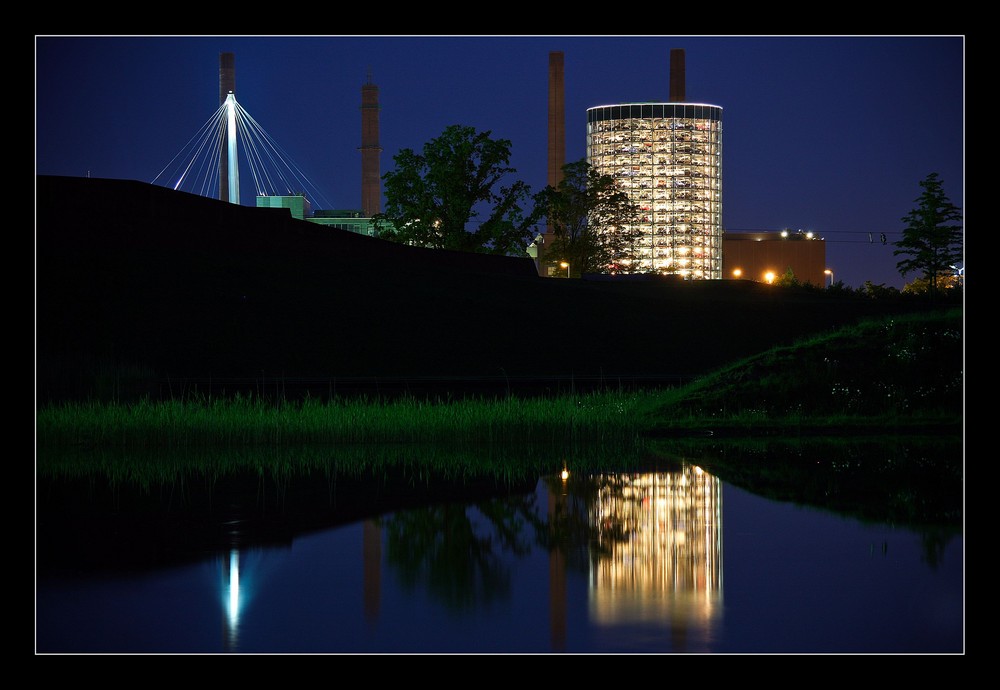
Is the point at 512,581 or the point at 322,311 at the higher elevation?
the point at 322,311

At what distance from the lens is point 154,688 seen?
6.12 m

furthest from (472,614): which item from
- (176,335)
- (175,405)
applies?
(176,335)

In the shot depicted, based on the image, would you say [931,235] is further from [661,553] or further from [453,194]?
[661,553]

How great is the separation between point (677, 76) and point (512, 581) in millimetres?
113680

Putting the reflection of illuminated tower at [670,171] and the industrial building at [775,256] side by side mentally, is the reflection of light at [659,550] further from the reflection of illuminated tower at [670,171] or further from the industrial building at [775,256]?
the reflection of illuminated tower at [670,171]

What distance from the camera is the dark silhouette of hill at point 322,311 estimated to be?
2909 centimetres

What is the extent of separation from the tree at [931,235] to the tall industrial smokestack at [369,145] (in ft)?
155

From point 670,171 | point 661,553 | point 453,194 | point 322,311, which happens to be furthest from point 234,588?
point 670,171

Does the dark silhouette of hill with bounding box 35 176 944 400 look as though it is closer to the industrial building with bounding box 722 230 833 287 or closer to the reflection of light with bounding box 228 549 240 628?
the reflection of light with bounding box 228 549 240 628

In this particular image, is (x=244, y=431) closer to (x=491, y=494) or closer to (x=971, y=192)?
(x=491, y=494)

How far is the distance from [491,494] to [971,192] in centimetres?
533

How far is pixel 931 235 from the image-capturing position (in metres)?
62.0

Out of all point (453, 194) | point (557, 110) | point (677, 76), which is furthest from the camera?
point (677, 76)

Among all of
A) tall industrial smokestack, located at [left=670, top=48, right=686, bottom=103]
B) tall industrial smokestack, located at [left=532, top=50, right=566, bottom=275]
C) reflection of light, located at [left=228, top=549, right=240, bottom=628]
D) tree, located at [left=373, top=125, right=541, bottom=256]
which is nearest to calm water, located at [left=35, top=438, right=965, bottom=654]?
reflection of light, located at [left=228, top=549, right=240, bottom=628]
